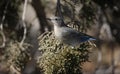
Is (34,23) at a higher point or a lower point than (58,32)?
higher

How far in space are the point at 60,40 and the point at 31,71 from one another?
217 cm

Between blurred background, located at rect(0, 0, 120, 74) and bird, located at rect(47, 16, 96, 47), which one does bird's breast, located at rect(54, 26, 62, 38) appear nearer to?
bird, located at rect(47, 16, 96, 47)

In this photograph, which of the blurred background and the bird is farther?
the blurred background

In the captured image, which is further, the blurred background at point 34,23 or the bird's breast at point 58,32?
the blurred background at point 34,23

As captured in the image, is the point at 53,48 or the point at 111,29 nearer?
the point at 53,48

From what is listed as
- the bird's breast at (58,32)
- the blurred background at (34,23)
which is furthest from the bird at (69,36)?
the blurred background at (34,23)

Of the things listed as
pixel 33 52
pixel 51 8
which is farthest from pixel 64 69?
pixel 51 8

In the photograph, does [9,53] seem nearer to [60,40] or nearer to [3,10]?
[3,10]

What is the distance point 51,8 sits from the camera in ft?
13.3

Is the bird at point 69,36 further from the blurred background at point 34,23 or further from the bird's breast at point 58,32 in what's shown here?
the blurred background at point 34,23

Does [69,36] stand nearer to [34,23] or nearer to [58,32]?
[58,32]

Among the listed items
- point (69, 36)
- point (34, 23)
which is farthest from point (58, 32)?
point (34, 23)

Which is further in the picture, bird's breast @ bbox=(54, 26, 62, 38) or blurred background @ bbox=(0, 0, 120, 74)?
blurred background @ bbox=(0, 0, 120, 74)

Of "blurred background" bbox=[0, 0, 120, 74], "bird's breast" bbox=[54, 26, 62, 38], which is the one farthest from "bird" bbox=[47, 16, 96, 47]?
"blurred background" bbox=[0, 0, 120, 74]
